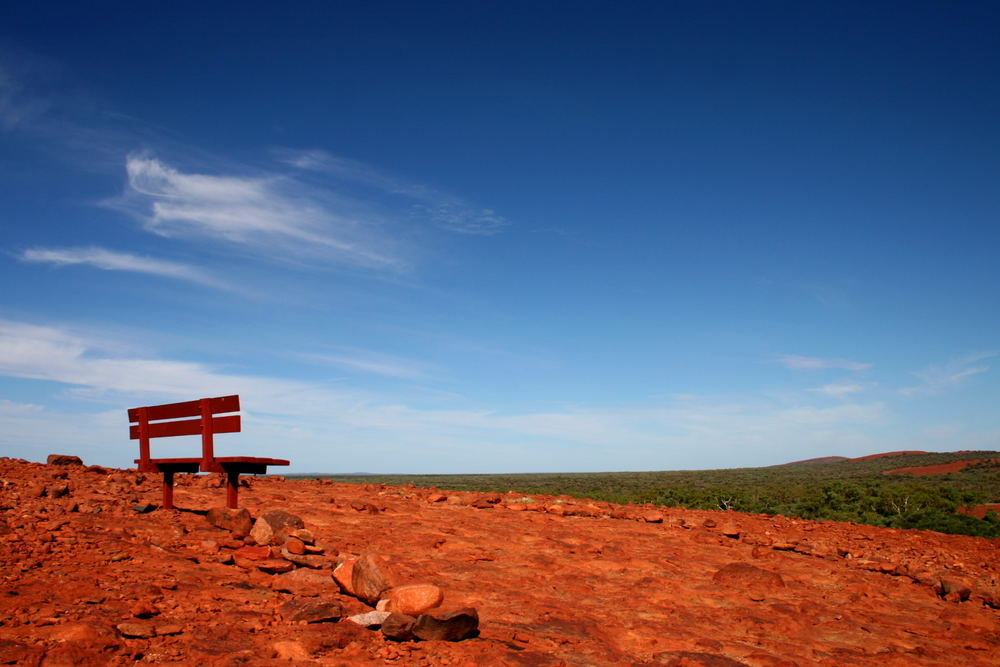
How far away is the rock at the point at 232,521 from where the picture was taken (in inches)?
357

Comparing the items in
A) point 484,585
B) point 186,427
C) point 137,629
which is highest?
point 186,427

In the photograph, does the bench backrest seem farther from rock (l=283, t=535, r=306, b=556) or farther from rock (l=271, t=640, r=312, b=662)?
rock (l=271, t=640, r=312, b=662)

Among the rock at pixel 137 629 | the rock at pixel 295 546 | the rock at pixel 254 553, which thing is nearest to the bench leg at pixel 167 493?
the rock at pixel 254 553

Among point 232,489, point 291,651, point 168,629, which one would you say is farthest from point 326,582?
point 232,489

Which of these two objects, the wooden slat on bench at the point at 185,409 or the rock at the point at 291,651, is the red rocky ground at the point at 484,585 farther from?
the wooden slat on bench at the point at 185,409

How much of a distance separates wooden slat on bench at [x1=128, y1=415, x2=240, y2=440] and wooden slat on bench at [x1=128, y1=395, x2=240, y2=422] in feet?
0.32

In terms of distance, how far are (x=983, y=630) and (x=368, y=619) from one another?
27.5 feet

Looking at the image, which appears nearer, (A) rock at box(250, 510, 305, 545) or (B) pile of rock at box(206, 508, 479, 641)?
(B) pile of rock at box(206, 508, 479, 641)

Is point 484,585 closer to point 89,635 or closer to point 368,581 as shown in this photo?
point 368,581

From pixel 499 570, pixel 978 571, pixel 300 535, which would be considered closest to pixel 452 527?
pixel 499 570

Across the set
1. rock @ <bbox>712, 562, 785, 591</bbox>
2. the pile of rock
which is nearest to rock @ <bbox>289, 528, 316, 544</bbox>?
the pile of rock

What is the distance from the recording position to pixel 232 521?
30.1ft

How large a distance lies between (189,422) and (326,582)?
14.8 feet

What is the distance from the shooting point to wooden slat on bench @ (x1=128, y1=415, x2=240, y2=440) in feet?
33.2
